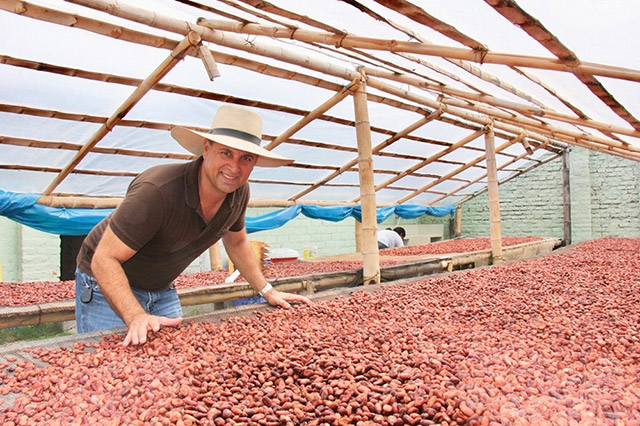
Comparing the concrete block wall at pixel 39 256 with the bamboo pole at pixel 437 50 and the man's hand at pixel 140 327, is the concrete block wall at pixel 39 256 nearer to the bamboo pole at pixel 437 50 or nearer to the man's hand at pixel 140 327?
the bamboo pole at pixel 437 50

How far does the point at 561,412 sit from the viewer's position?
3.46 ft

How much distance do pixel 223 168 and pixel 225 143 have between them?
0.15 m

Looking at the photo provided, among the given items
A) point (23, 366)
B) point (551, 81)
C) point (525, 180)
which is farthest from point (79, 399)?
point (525, 180)

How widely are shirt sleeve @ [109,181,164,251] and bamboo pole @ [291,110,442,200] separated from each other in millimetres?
4586

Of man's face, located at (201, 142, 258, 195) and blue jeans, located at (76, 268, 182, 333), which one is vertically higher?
man's face, located at (201, 142, 258, 195)

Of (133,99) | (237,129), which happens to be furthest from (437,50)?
(133,99)

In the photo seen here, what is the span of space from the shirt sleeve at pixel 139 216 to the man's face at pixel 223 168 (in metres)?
0.22

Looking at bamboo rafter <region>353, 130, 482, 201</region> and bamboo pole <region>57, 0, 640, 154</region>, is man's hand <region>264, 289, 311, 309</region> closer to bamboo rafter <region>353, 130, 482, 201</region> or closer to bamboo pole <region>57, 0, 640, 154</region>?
bamboo pole <region>57, 0, 640, 154</region>

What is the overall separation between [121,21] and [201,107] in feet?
4.84

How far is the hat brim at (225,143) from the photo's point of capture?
168 cm

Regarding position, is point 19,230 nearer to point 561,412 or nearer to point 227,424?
point 227,424

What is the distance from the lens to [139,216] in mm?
1616

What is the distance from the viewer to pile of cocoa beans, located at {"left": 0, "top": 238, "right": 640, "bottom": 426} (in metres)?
1.12

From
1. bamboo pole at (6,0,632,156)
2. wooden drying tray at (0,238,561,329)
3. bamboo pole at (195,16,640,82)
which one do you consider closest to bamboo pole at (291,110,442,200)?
wooden drying tray at (0,238,561,329)
